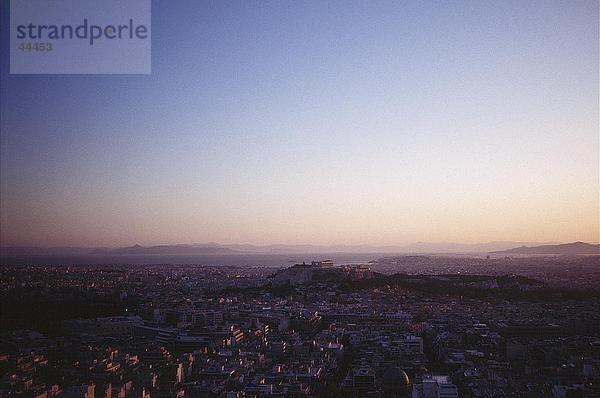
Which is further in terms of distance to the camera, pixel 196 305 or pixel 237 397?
pixel 196 305

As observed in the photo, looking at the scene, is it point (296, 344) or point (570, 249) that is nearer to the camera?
point (296, 344)

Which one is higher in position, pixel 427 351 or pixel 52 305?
pixel 52 305

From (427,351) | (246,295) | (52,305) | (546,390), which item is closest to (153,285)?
(246,295)

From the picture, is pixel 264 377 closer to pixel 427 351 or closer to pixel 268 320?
pixel 427 351

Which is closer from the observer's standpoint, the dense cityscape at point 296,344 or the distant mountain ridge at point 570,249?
the dense cityscape at point 296,344

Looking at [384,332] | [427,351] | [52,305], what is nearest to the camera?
[427,351]

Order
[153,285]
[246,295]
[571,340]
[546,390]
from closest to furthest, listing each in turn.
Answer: [546,390] < [571,340] < [246,295] < [153,285]

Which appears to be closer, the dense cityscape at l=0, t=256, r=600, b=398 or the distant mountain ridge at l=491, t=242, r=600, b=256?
the dense cityscape at l=0, t=256, r=600, b=398

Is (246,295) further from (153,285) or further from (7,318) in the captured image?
(7,318)
